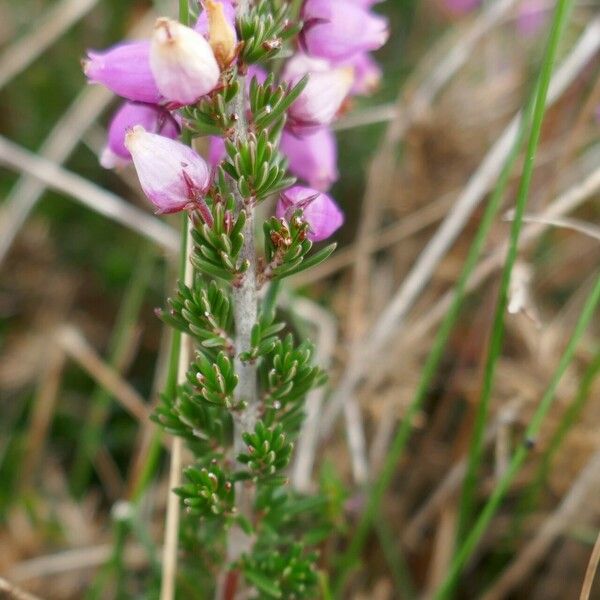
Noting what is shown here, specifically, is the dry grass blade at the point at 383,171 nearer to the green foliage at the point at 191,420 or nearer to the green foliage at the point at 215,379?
the green foliage at the point at 191,420

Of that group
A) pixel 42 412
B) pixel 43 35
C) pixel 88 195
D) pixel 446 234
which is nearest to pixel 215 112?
pixel 446 234

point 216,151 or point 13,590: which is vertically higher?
point 216,151

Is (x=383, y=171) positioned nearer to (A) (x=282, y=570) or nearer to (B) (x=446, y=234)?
(B) (x=446, y=234)

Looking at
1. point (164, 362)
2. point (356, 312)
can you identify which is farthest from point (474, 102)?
point (164, 362)

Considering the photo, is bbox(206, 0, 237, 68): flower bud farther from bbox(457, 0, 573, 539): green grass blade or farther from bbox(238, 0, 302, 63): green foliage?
bbox(457, 0, 573, 539): green grass blade

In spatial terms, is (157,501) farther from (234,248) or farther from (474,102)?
(474,102)
